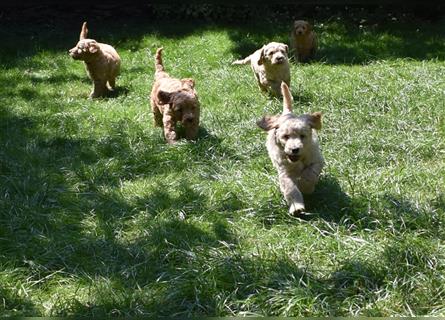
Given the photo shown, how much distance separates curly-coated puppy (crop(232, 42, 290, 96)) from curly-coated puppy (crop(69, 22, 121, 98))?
199 cm

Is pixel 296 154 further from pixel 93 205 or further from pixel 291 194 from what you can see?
pixel 93 205

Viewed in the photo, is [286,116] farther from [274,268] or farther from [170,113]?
[170,113]

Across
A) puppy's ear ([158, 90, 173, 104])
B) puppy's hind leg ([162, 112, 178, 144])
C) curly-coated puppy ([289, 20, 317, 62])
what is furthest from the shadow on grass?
curly-coated puppy ([289, 20, 317, 62])

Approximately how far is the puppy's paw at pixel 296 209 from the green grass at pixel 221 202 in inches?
2.3

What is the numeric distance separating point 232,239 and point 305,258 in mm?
622

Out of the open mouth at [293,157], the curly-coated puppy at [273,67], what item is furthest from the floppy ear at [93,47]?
the open mouth at [293,157]

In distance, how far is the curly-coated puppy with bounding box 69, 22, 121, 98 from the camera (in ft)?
28.0

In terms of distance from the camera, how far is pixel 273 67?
8.02 meters

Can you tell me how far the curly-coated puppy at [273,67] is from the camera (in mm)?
7988

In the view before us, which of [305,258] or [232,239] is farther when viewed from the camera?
[232,239]

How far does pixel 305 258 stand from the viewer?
14.3 feet

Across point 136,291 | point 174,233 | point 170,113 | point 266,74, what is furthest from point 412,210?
point 266,74

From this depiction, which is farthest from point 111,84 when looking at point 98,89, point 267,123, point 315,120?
point 315,120

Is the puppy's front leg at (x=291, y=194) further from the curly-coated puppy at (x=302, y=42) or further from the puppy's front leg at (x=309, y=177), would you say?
the curly-coated puppy at (x=302, y=42)
